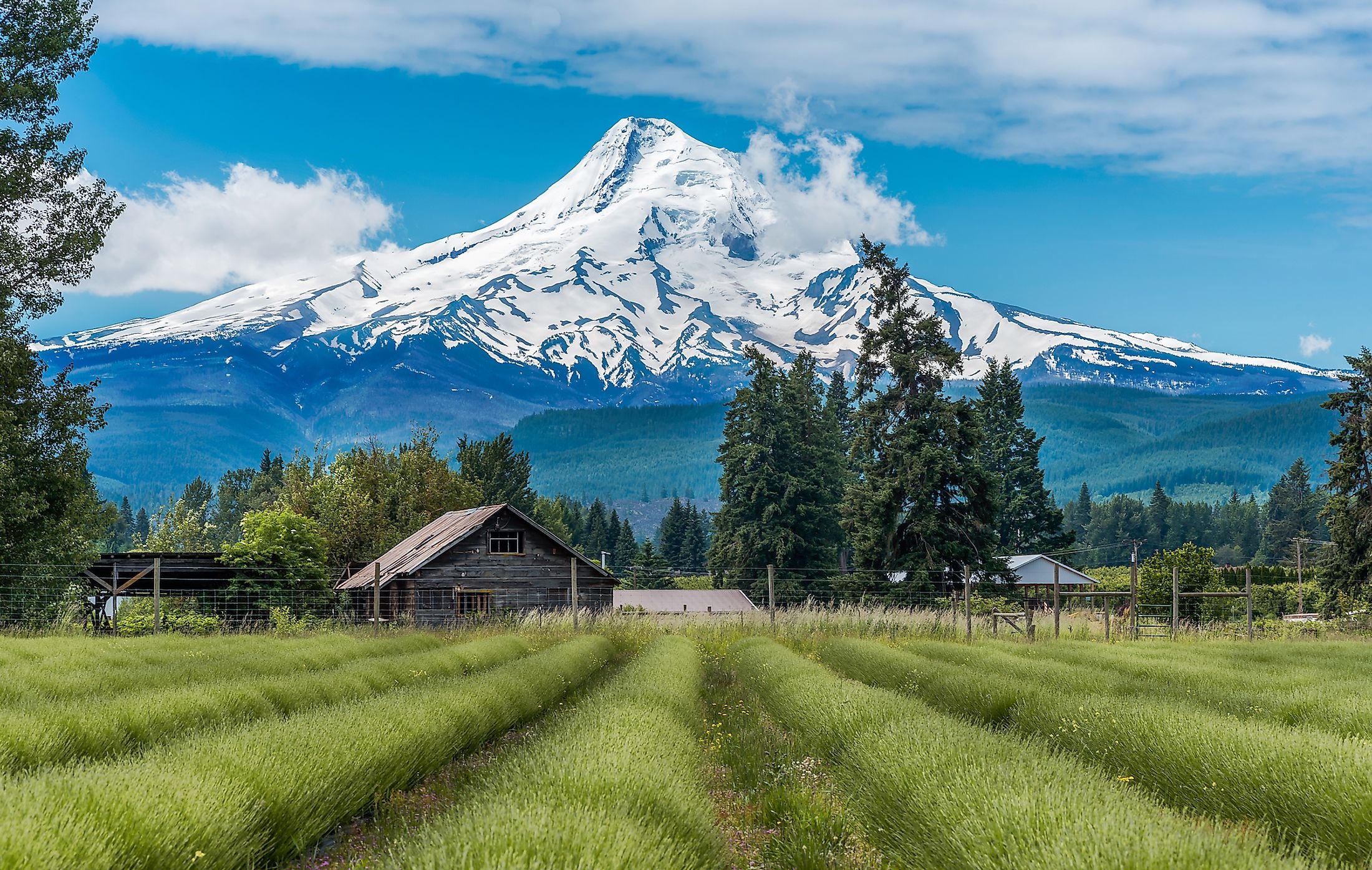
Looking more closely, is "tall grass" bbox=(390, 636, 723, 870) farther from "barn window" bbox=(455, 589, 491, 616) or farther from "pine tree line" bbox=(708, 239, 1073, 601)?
"pine tree line" bbox=(708, 239, 1073, 601)

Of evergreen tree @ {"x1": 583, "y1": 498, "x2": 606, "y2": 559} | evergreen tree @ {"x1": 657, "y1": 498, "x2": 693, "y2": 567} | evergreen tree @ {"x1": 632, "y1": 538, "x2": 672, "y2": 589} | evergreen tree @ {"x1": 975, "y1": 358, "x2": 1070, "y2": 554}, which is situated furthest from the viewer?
evergreen tree @ {"x1": 583, "y1": 498, "x2": 606, "y2": 559}

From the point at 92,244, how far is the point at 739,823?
29535 mm

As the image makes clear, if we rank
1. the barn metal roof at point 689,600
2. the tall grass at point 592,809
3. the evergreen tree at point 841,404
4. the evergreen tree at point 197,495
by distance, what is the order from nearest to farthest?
the tall grass at point 592,809, the barn metal roof at point 689,600, the evergreen tree at point 841,404, the evergreen tree at point 197,495

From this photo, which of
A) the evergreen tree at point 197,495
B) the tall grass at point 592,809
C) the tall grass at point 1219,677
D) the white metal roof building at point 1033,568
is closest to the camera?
the tall grass at point 592,809

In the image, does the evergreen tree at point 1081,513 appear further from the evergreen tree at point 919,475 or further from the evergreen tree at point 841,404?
the evergreen tree at point 919,475

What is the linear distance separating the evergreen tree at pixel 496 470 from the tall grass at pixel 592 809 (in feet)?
254

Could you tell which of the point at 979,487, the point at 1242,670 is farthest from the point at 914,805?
the point at 979,487

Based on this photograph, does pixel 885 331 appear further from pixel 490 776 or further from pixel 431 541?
pixel 490 776

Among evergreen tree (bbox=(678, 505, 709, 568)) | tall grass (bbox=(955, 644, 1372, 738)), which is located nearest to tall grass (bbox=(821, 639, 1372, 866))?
tall grass (bbox=(955, 644, 1372, 738))

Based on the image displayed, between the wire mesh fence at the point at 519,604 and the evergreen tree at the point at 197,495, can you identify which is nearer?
the wire mesh fence at the point at 519,604

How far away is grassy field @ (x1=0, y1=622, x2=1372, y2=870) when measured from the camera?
454 cm

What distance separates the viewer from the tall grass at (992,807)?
4.11 metres

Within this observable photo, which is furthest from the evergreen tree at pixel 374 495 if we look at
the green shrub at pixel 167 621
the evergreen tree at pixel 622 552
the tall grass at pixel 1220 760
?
the evergreen tree at pixel 622 552

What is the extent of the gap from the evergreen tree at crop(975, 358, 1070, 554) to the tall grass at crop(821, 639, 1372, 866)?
6563 centimetres
